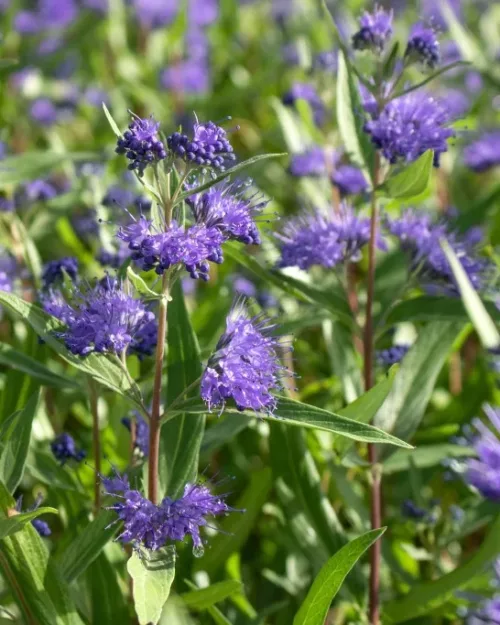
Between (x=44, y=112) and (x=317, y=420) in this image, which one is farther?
(x=44, y=112)

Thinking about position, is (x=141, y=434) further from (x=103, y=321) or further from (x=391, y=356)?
(x=391, y=356)

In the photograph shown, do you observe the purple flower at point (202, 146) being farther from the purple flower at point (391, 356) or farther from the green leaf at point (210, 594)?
the purple flower at point (391, 356)

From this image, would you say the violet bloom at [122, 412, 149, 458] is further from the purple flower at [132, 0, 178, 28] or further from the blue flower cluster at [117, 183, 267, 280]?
the purple flower at [132, 0, 178, 28]

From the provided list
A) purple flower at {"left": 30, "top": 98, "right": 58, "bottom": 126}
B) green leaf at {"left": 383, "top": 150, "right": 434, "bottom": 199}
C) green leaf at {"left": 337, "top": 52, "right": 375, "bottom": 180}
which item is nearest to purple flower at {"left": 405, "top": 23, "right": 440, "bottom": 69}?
green leaf at {"left": 337, "top": 52, "right": 375, "bottom": 180}

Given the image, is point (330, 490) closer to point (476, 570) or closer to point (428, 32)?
point (476, 570)

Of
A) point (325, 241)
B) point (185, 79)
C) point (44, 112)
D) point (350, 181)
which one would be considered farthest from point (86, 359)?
point (185, 79)

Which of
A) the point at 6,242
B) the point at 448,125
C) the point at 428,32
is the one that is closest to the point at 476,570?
the point at 448,125
